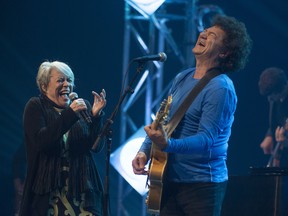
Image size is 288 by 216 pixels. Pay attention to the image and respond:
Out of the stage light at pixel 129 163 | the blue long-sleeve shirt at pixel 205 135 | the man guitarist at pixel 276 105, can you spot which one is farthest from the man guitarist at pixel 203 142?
the man guitarist at pixel 276 105

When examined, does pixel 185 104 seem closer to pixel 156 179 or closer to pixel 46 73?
pixel 156 179

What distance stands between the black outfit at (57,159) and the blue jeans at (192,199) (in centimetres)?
80

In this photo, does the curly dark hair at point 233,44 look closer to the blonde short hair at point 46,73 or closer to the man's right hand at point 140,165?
the man's right hand at point 140,165

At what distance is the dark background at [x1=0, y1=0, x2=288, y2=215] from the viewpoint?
805 cm

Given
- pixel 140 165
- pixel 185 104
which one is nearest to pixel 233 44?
pixel 185 104

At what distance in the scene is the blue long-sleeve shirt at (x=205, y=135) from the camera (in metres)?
3.46

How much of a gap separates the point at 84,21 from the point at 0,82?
150 centimetres

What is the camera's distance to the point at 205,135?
3.44 meters

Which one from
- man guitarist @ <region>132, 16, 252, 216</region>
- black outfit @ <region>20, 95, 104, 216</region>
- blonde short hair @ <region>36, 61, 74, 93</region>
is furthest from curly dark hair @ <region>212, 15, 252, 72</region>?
blonde short hair @ <region>36, 61, 74, 93</region>

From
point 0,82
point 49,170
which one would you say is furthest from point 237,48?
point 0,82

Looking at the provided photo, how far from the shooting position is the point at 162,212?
11.9ft

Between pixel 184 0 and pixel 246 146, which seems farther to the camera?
pixel 246 146

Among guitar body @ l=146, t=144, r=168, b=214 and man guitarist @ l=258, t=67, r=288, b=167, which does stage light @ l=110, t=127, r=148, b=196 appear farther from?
guitar body @ l=146, t=144, r=168, b=214

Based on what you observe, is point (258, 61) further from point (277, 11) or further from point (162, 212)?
point (162, 212)
